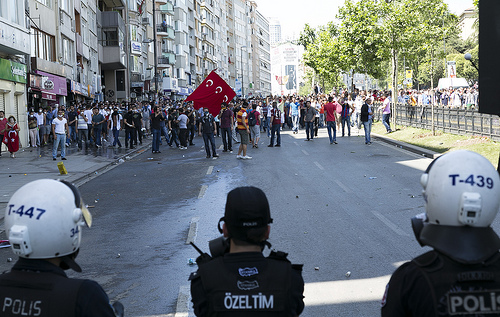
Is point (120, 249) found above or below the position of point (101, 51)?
below

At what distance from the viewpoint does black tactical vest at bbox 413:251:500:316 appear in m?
2.30

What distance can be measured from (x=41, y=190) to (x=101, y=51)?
53.7m

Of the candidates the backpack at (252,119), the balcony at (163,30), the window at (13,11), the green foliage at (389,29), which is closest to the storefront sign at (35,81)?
the window at (13,11)

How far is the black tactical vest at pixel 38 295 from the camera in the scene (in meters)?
2.41

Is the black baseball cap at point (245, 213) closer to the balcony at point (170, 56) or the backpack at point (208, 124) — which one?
the backpack at point (208, 124)

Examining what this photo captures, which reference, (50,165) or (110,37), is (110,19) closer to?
(110,37)

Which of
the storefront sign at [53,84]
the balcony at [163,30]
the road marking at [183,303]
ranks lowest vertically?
the road marking at [183,303]

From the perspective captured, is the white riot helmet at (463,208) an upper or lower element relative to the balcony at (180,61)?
lower

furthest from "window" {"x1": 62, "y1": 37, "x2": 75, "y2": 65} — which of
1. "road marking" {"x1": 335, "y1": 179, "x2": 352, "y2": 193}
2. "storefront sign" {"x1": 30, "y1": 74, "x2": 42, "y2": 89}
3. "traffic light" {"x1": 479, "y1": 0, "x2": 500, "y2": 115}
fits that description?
"traffic light" {"x1": 479, "y1": 0, "x2": 500, "y2": 115}

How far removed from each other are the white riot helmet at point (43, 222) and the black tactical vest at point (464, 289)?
4.46ft

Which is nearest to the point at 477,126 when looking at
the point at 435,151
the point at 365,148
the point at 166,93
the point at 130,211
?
the point at 435,151

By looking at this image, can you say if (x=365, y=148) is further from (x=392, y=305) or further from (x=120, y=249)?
(x=392, y=305)

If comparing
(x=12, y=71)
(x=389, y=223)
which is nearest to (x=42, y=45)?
(x=12, y=71)

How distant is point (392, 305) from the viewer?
2.41 m
